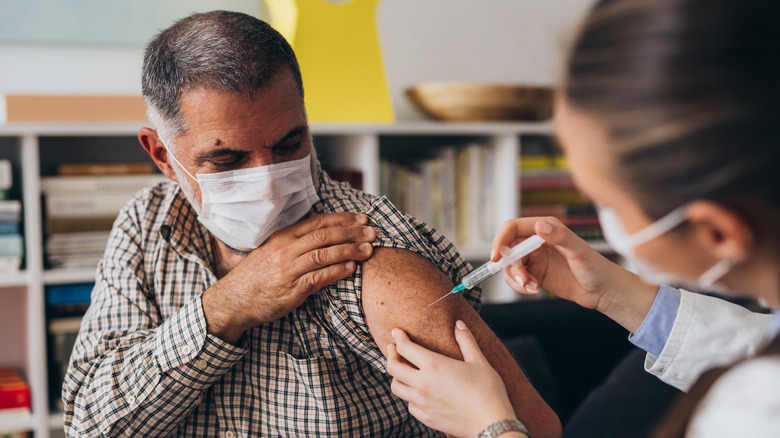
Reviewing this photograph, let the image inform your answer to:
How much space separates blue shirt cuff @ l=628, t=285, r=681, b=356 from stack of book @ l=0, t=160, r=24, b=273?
171 centimetres

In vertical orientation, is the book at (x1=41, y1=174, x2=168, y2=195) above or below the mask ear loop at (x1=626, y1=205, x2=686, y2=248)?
above

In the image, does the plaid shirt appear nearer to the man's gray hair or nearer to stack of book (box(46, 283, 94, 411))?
the man's gray hair

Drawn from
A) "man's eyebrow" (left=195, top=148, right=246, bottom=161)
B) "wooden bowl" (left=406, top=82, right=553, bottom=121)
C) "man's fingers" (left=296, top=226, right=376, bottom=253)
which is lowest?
"man's fingers" (left=296, top=226, right=376, bottom=253)

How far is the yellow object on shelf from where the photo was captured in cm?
228

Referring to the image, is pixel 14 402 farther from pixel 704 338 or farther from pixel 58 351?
pixel 704 338

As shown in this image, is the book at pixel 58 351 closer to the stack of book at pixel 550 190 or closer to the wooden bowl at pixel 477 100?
the wooden bowl at pixel 477 100

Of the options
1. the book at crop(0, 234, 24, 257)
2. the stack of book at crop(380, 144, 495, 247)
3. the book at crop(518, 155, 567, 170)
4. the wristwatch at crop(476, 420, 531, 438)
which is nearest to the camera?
the wristwatch at crop(476, 420, 531, 438)

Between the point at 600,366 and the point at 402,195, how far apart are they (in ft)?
2.86

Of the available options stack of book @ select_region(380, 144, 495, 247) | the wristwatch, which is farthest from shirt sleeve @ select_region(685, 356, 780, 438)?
stack of book @ select_region(380, 144, 495, 247)

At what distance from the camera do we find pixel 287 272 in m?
1.20

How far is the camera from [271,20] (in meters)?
2.52

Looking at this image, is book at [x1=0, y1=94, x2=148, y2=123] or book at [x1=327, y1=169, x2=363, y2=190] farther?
book at [x1=327, y1=169, x2=363, y2=190]

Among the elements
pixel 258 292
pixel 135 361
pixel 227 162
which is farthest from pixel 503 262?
pixel 135 361

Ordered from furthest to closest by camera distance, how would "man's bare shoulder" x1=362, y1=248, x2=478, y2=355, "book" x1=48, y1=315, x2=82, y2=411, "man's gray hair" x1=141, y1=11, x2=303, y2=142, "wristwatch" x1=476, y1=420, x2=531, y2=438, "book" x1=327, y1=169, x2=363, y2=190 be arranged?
"book" x1=327, y1=169, x2=363, y2=190, "book" x1=48, y1=315, x2=82, y2=411, "man's gray hair" x1=141, y1=11, x2=303, y2=142, "man's bare shoulder" x1=362, y1=248, x2=478, y2=355, "wristwatch" x1=476, y1=420, x2=531, y2=438
